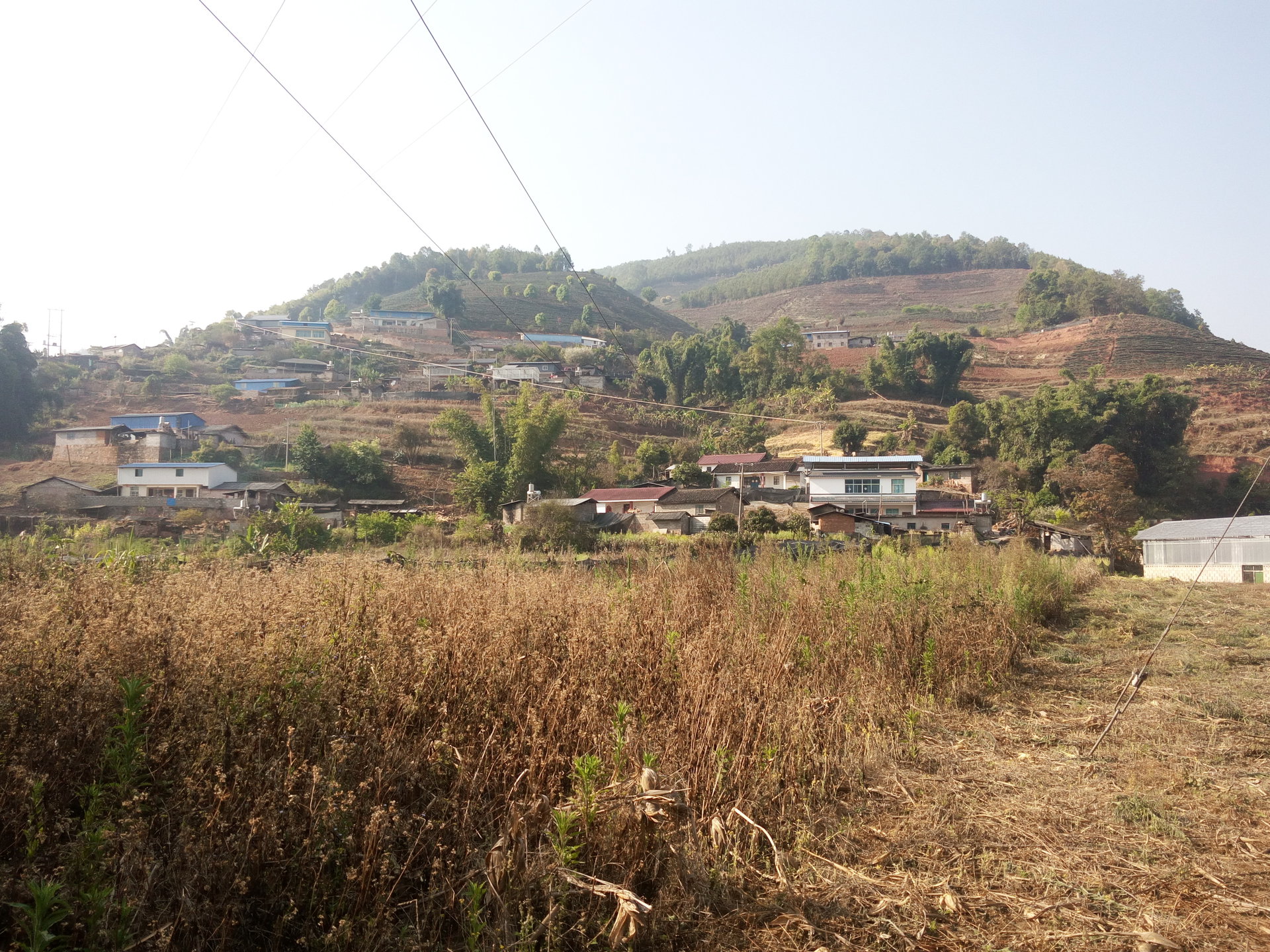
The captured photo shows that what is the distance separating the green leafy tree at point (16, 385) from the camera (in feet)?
98.9

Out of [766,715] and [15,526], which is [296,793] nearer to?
[766,715]

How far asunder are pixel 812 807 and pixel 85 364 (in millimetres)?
65634

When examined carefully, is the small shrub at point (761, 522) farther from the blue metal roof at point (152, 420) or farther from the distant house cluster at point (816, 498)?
the blue metal roof at point (152, 420)

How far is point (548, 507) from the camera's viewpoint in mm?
23078

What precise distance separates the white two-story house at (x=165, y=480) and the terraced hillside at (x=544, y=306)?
1979 inches

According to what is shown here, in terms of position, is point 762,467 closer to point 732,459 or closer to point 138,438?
point 732,459

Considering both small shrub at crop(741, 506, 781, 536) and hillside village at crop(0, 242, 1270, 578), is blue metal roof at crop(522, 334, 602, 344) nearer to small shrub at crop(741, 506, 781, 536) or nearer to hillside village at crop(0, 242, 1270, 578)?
hillside village at crop(0, 242, 1270, 578)

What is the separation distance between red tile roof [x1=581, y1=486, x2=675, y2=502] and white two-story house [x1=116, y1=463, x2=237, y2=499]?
1588cm

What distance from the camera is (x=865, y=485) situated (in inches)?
1383

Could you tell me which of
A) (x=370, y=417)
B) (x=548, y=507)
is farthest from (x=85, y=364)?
(x=548, y=507)

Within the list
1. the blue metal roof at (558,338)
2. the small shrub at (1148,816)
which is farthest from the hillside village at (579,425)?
the small shrub at (1148,816)

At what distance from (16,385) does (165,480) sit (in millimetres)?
8585

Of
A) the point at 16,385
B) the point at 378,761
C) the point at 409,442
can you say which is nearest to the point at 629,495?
the point at 409,442

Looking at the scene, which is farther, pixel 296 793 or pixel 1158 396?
pixel 1158 396
